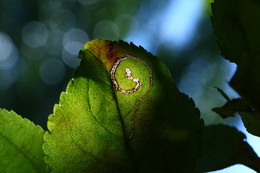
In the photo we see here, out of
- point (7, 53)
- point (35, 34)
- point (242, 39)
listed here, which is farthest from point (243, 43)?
point (35, 34)

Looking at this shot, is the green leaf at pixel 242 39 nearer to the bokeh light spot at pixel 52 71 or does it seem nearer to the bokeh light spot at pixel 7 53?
the bokeh light spot at pixel 52 71

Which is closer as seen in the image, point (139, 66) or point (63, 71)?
point (139, 66)

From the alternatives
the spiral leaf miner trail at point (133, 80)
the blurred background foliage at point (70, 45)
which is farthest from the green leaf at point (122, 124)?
the blurred background foliage at point (70, 45)

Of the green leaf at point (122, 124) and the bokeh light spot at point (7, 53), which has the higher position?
the bokeh light spot at point (7, 53)

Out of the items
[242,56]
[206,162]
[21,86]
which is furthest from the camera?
[21,86]

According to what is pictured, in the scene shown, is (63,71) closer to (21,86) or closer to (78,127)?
(21,86)

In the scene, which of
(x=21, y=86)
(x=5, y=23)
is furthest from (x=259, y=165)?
(x=5, y=23)
